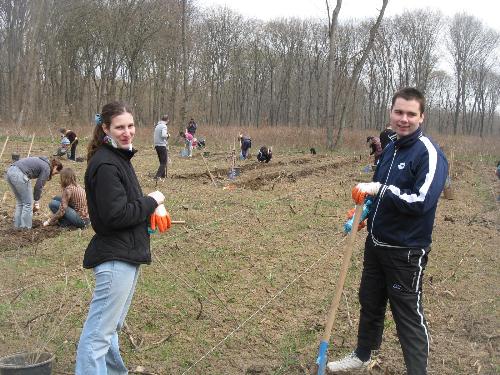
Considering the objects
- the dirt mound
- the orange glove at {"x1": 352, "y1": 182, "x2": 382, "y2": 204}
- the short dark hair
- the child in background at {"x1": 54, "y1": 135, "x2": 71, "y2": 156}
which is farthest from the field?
the child in background at {"x1": 54, "y1": 135, "x2": 71, "y2": 156}

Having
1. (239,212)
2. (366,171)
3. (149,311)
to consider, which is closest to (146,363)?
(149,311)

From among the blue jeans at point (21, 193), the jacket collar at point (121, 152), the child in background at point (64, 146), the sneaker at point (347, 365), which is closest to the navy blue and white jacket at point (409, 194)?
the sneaker at point (347, 365)

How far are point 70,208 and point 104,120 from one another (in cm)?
536

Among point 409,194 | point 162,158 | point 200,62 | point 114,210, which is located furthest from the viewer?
point 200,62

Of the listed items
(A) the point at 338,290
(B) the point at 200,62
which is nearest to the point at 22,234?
(A) the point at 338,290

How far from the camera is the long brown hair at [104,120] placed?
9.23 ft

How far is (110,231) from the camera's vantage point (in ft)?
8.96

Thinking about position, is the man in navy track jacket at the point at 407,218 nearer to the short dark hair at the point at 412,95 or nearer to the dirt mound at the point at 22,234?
the short dark hair at the point at 412,95

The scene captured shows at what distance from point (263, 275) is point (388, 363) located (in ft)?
7.22

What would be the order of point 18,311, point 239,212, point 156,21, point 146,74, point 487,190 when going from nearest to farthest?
point 18,311 → point 239,212 → point 487,190 → point 156,21 → point 146,74

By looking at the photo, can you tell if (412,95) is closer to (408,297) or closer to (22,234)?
(408,297)

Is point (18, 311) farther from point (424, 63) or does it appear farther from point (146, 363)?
point (424, 63)

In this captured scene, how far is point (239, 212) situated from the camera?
9031 millimetres

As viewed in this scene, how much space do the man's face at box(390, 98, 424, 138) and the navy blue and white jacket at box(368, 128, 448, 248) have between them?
0.13 feet
